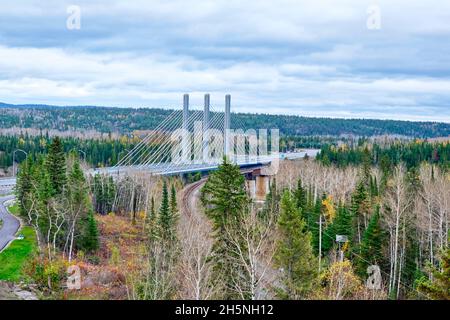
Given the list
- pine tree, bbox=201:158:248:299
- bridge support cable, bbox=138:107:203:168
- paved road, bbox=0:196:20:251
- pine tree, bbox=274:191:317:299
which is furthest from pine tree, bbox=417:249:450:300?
bridge support cable, bbox=138:107:203:168

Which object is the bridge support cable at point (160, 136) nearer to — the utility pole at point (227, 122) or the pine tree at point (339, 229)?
the utility pole at point (227, 122)

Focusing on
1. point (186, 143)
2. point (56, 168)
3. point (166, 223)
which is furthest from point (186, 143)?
point (166, 223)

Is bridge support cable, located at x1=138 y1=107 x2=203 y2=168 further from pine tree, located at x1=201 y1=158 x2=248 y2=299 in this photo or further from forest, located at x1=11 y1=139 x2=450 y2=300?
pine tree, located at x1=201 y1=158 x2=248 y2=299

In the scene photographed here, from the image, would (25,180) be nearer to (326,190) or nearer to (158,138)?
(158,138)

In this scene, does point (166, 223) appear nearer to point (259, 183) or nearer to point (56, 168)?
point (56, 168)

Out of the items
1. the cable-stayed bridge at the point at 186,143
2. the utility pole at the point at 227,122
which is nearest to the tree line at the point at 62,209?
the cable-stayed bridge at the point at 186,143
